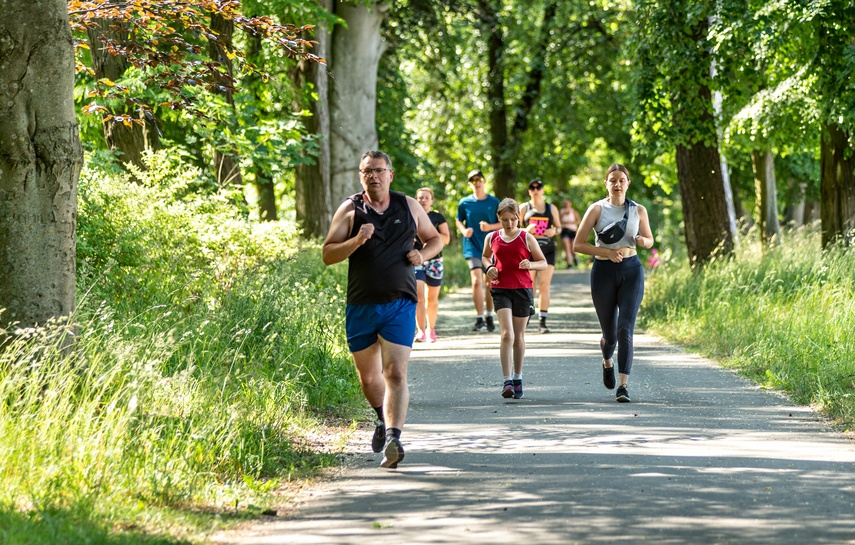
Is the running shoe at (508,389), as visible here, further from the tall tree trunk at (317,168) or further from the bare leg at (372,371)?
the tall tree trunk at (317,168)

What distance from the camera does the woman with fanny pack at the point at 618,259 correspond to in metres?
11.3

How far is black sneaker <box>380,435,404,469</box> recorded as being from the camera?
8219 mm

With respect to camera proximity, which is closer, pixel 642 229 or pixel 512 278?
pixel 642 229

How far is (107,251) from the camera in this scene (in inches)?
502

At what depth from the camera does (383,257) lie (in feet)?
27.9

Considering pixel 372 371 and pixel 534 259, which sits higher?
pixel 534 259

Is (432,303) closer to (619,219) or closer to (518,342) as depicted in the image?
(518,342)

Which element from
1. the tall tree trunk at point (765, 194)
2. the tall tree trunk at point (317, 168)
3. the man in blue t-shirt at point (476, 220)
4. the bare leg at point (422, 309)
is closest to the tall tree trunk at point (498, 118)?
the tall tree trunk at point (765, 194)

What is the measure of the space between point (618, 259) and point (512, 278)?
1.18 meters

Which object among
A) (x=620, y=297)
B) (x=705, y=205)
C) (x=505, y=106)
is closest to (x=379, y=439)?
(x=620, y=297)

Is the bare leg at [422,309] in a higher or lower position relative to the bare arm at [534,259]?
lower

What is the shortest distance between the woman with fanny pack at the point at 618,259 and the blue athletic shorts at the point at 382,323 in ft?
10.1

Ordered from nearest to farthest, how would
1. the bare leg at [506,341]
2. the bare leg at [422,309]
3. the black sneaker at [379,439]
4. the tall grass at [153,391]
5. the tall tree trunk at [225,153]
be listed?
the tall grass at [153,391]
the black sneaker at [379,439]
the bare leg at [506,341]
the bare leg at [422,309]
the tall tree trunk at [225,153]

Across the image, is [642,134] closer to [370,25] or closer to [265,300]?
[370,25]
